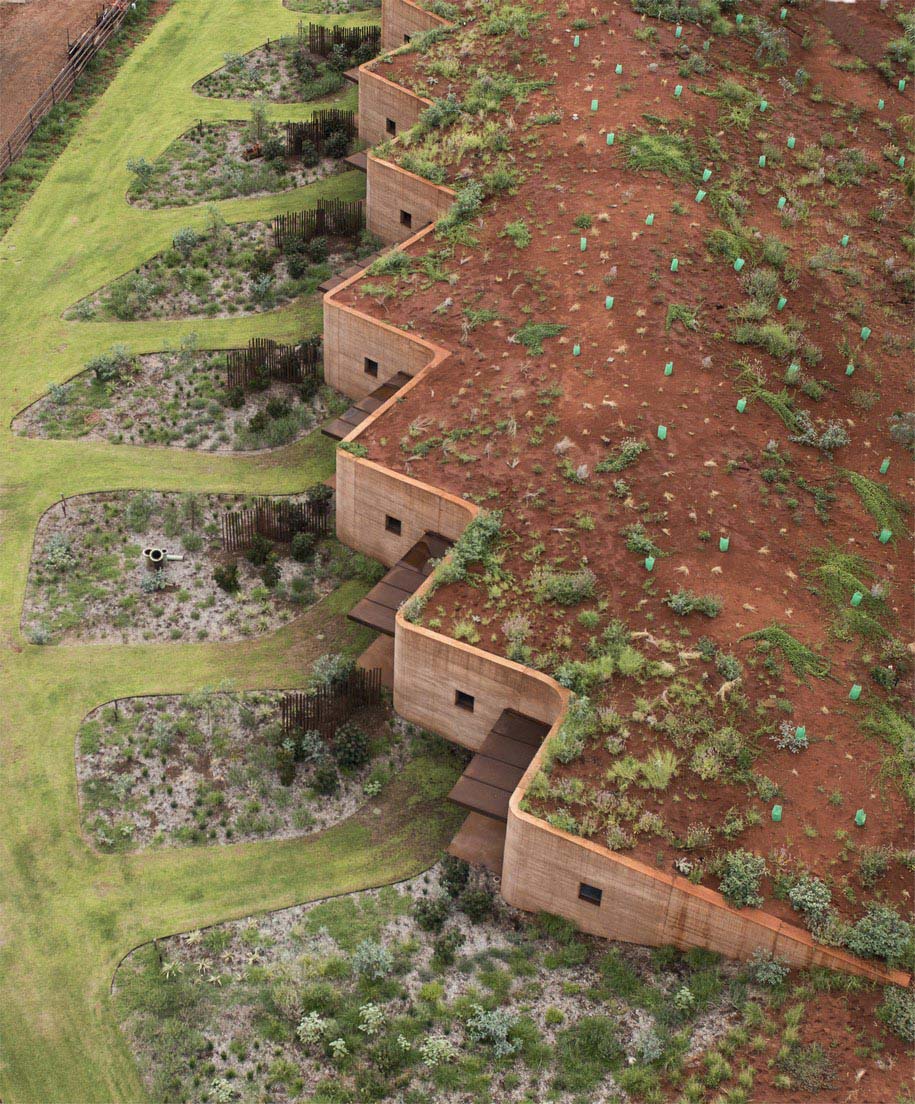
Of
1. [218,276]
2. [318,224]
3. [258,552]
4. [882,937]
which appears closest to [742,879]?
[882,937]

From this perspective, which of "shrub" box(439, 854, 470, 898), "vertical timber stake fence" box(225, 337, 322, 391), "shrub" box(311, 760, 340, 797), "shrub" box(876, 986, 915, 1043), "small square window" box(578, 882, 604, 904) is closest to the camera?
"shrub" box(876, 986, 915, 1043)

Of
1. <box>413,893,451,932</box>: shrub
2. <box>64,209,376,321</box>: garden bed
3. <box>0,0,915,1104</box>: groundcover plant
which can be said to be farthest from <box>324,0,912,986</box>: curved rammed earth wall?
<box>64,209,376,321</box>: garden bed

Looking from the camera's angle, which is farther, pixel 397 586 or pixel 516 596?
pixel 397 586

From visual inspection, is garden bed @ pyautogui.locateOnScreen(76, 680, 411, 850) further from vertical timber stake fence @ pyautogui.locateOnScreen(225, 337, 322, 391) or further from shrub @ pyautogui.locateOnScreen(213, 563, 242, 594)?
vertical timber stake fence @ pyautogui.locateOnScreen(225, 337, 322, 391)

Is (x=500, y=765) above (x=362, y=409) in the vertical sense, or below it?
below

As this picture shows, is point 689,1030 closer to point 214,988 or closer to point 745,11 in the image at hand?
point 214,988

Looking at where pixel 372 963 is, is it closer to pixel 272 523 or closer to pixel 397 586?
pixel 397 586
